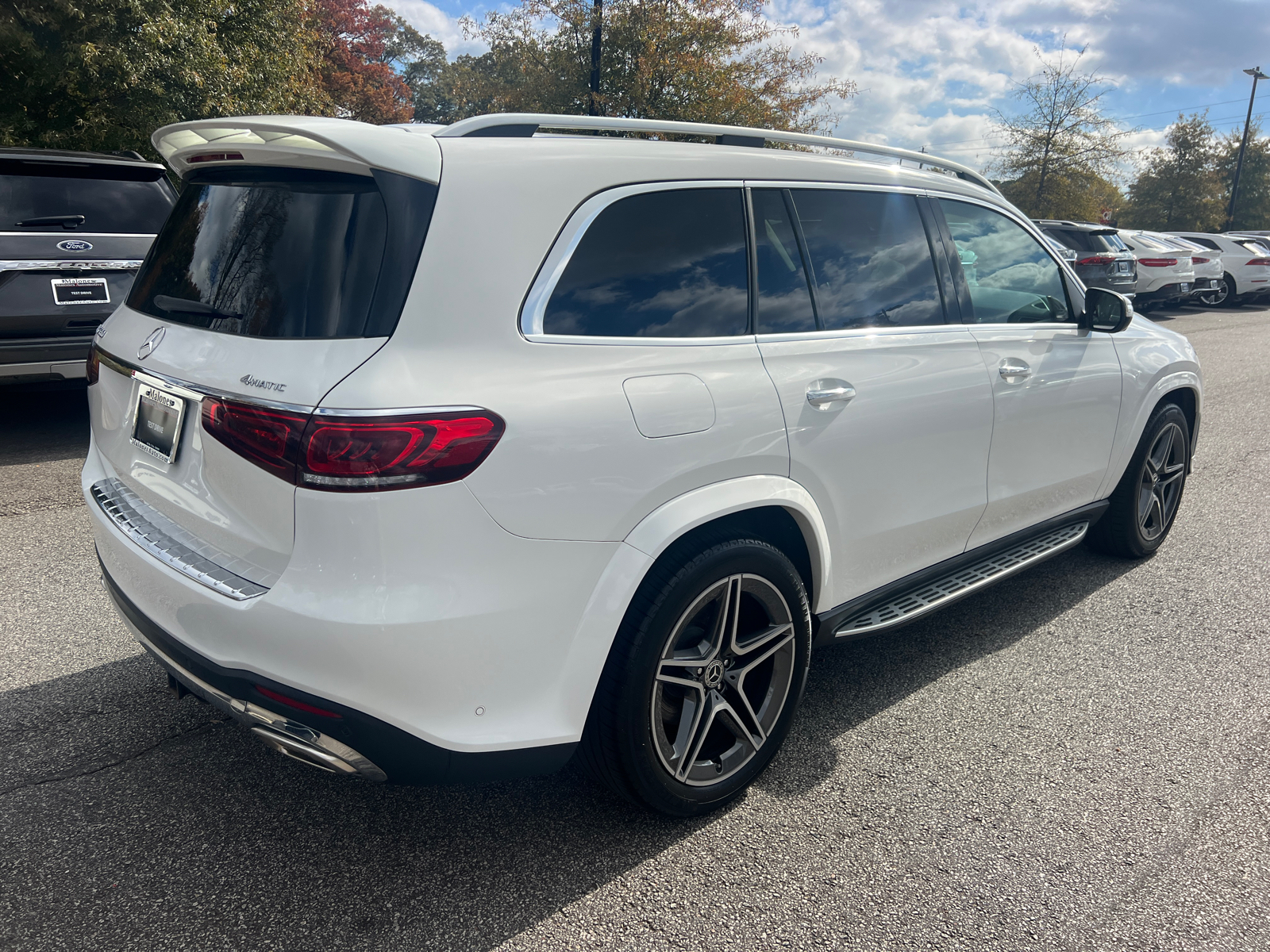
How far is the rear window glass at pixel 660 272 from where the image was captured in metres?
2.28

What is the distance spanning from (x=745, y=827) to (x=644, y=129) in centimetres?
199

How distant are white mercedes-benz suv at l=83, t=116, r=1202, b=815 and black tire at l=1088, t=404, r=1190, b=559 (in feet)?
6.03

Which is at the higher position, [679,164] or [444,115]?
[444,115]

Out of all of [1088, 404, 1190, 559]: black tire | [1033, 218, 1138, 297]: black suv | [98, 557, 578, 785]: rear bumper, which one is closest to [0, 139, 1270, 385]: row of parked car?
[1088, 404, 1190, 559]: black tire

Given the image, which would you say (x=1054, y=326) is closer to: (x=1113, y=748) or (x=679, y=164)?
(x=1113, y=748)

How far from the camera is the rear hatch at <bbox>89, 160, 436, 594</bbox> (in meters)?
2.02

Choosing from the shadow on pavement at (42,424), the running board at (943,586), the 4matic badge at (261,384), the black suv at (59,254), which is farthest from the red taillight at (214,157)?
the shadow on pavement at (42,424)

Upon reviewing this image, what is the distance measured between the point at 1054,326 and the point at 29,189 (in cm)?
610

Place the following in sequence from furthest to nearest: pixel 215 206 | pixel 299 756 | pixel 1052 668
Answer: pixel 1052 668 < pixel 215 206 < pixel 299 756

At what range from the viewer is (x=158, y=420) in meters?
2.39

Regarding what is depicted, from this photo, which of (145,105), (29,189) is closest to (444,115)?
(145,105)

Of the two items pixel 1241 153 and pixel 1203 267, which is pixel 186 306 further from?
pixel 1241 153

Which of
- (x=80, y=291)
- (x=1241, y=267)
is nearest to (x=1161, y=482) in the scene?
(x=80, y=291)

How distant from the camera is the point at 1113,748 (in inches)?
120
